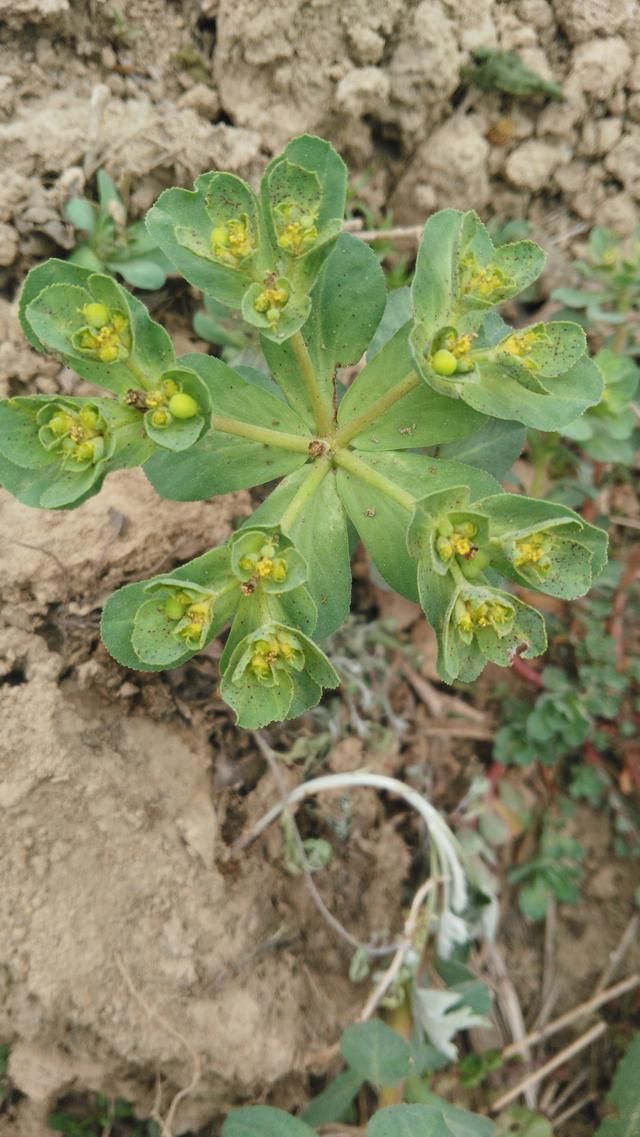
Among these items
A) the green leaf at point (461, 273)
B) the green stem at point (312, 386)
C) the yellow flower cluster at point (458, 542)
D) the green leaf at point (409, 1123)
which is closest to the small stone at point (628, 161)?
the green leaf at point (461, 273)

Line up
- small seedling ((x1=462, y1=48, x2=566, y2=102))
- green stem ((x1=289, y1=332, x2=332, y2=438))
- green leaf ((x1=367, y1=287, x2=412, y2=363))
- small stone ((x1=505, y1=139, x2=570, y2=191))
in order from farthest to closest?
small stone ((x1=505, y1=139, x2=570, y2=191)), small seedling ((x1=462, y1=48, x2=566, y2=102)), green leaf ((x1=367, y1=287, x2=412, y2=363)), green stem ((x1=289, y1=332, x2=332, y2=438))

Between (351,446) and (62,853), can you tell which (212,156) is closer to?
(351,446)

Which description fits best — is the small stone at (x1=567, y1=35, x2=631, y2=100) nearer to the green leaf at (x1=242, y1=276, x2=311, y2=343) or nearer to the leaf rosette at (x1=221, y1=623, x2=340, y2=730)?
the green leaf at (x1=242, y1=276, x2=311, y2=343)

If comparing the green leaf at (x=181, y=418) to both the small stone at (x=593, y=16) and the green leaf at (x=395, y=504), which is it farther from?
the small stone at (x=593, y=16)

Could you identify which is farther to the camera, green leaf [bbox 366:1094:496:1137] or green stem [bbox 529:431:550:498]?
green stem [bbox 529:431:550:498]

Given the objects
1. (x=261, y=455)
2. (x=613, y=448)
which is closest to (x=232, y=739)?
(x=261, y=455)

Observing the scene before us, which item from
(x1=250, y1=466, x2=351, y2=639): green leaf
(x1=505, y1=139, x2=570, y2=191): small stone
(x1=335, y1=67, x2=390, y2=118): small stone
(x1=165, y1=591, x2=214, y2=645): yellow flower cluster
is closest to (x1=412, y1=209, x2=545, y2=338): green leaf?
(x1=250, y1=466, x2=351, y2=639): green leaf
